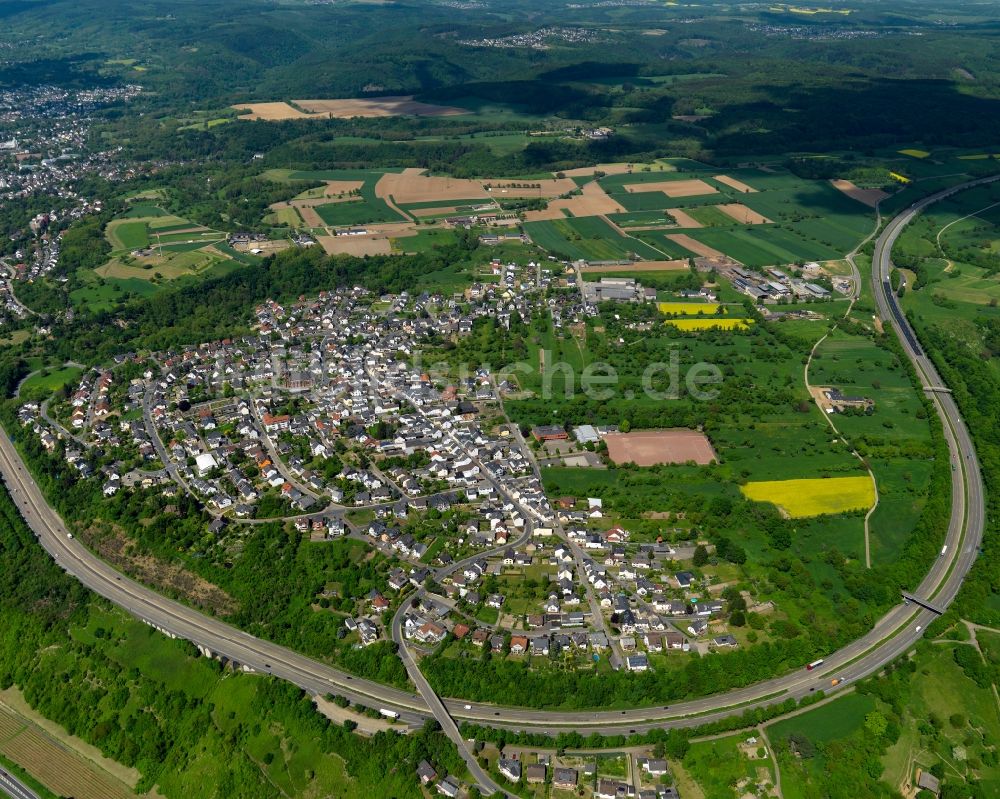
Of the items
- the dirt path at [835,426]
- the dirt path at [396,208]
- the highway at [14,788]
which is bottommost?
the dirt path at [396,208]

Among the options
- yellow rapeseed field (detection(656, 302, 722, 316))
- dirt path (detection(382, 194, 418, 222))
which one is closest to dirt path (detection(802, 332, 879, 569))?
yellow rapeseed field (detection(656, 302, 722, 316))

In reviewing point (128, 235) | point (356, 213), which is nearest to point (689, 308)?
point (356, 213)

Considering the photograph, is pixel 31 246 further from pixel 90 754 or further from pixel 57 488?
pixel 90 754

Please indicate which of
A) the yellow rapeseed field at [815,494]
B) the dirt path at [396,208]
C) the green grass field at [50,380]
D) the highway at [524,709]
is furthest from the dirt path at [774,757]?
the dirt path at [396,208]

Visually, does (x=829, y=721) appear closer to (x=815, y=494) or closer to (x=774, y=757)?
(x=774, y=757)

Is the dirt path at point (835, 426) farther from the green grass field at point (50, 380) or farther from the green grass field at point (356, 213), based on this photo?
the green grass field at point (50, 380)

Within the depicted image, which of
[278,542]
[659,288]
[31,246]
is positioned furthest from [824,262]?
[31,246]
